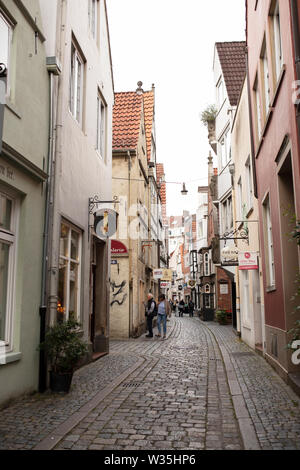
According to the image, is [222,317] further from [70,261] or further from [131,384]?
[131,384]

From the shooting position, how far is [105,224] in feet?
35.3

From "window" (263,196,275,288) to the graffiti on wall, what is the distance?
8.83 m

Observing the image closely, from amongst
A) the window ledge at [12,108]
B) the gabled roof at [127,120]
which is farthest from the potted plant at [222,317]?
the window ledge at [12,108]

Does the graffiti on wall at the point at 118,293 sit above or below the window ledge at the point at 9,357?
above

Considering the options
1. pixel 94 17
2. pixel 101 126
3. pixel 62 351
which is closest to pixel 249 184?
pixel 101 126

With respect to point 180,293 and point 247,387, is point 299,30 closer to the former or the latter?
point 247,387

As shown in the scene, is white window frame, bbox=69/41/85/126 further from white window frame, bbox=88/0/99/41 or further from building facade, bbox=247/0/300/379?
building facade, bbox=247/0/300/379

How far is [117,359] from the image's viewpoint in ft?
37.6

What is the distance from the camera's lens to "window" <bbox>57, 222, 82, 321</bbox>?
9188mm

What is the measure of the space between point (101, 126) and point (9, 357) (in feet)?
27.4

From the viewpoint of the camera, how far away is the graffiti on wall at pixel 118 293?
59.7 feet

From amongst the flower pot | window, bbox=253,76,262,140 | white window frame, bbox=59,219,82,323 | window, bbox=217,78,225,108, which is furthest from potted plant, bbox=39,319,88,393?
window, bbox=217,78,225,108

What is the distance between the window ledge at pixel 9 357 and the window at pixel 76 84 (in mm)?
5406

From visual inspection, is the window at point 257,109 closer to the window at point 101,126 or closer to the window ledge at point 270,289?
the window ledge at point 270,289
